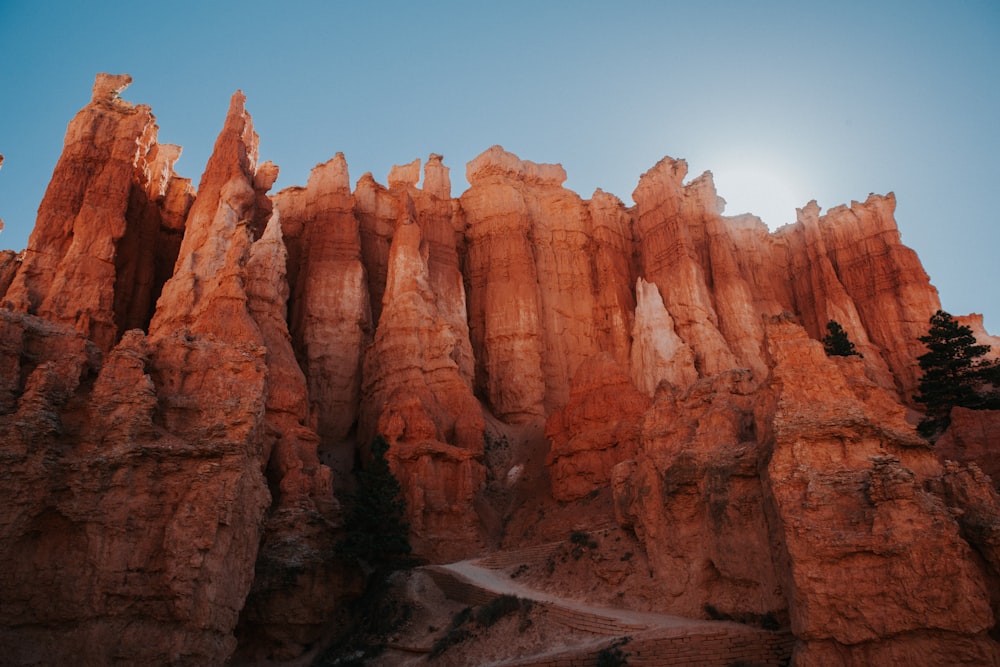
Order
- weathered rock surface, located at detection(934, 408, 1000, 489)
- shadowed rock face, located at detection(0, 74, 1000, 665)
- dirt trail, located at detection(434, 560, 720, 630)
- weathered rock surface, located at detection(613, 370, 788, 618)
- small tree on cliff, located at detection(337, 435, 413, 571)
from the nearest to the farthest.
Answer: shadowed rock face, located at detection(0, 74, 1000, 665) < weathered rock surface, located at detection(613, 370, 788, 618) < dirt trail, located at detection(434, 560, 720, 630) < weathered rock surface, located at detection(934, 408, 1000, 489) < small tree on cliff, located at detection(337, 435, 413, 571)

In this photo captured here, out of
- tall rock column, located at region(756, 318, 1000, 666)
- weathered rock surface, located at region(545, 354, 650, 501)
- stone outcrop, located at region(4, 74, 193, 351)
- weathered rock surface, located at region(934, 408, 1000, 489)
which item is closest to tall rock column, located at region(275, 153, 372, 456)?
stone outcrop, located at region(4, 74, 193, 351)

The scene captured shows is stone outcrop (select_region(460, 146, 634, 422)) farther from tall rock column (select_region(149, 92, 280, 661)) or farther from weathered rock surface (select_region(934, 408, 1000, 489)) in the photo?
weathered rock surface (select_region(934, 408, 1000, 489))

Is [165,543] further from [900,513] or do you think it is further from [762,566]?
[900,513]

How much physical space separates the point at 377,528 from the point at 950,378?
27.1m

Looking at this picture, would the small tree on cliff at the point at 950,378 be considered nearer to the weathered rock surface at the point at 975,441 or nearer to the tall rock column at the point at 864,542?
the weathered rock surface at the point at 975,441

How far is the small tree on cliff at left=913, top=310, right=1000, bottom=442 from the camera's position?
2986 cm

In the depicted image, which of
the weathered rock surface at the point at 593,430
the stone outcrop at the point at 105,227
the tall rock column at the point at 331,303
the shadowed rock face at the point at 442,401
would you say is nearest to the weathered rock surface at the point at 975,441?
the shadowed rock face at the point at 442,401

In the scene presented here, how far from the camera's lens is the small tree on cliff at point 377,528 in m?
24.5

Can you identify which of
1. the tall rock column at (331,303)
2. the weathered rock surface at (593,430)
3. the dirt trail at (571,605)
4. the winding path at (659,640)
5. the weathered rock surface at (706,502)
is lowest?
the winding path at (659,640)

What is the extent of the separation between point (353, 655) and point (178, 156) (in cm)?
3874

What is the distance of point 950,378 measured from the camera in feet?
104

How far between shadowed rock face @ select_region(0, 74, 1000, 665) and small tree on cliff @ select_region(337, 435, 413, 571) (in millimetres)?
918

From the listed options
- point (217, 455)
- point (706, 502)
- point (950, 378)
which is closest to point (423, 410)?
point (217, 455)

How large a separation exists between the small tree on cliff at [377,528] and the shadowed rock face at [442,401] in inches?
36.1
